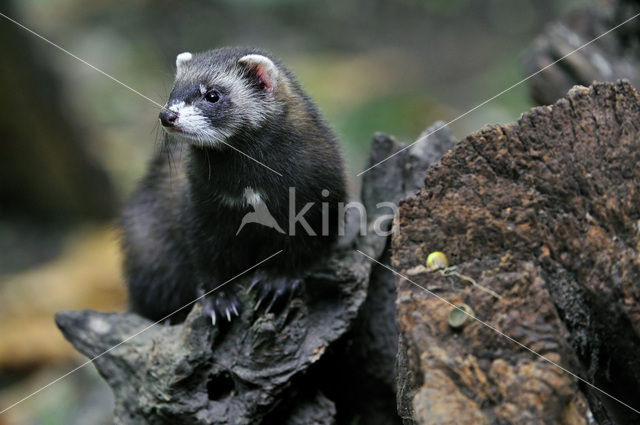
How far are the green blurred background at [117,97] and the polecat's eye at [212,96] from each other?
3.53 ft

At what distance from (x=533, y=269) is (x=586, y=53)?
170 inches

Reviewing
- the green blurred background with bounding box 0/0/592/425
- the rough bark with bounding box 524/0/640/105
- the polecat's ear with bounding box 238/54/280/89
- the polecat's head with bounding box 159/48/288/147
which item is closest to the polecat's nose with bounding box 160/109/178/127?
the polecat's head with bounding box 159/48/288/147

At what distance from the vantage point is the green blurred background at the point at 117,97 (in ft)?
30.3

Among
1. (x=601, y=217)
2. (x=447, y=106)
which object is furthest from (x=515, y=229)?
(x=447, y=106)

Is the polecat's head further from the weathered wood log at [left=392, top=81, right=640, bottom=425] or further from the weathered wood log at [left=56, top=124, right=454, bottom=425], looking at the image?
the weathered wood log at [left=392, top=81, right=640, bottom=425]

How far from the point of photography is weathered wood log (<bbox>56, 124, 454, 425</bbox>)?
13.5 ft

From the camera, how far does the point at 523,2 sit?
1462cm

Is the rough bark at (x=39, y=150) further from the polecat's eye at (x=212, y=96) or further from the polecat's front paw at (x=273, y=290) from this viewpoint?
the polecat's front paw at (x=273, y=290)

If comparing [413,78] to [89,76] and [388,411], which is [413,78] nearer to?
[89,76]

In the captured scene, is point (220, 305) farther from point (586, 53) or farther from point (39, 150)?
point (39, 150)

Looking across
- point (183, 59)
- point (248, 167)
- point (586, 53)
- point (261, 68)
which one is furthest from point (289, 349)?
point (586, 53)

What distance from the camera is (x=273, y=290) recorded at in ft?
14.6

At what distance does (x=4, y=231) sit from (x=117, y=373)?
27.7 ft

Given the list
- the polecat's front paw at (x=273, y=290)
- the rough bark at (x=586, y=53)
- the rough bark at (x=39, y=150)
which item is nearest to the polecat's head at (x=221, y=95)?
the polecat's front paw at (x=273, y=290)
